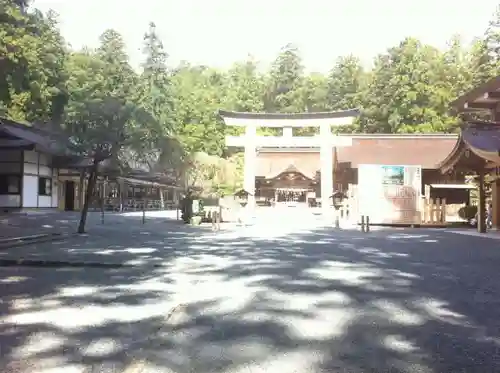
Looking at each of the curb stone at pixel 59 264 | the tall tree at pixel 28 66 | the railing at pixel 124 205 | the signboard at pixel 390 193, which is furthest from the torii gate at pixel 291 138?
the curb stone at pixel 59 264

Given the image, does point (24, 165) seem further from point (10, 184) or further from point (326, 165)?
point (326, 165)

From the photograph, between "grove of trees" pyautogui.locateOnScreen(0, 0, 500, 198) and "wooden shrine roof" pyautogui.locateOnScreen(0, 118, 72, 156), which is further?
"wooden shrine roof" pyautogui.locateOnScreen(0, 118, 72, 156)

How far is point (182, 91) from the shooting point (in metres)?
48.3

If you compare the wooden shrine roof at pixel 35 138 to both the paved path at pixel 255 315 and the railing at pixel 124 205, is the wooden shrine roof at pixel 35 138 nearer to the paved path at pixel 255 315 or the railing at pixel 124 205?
the railing at pixel 124 205

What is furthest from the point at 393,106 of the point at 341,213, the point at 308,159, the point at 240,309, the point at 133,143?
the point at 240,309

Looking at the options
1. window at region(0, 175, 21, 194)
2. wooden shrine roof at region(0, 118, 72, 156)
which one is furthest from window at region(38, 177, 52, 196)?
window at region(0, 175, 21, 194)

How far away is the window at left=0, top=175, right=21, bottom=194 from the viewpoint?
26438mm

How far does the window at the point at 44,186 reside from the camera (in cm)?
2858

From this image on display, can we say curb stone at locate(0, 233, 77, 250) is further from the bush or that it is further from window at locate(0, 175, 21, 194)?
window at locate(0, 175, 21, 194)

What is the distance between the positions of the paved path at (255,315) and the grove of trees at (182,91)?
822 cm

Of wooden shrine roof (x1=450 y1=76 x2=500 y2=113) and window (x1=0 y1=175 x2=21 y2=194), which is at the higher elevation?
wooden shrine roof (x1=450 y1=76 x2=500 y2=113)

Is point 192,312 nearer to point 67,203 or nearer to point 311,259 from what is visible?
point 311,259

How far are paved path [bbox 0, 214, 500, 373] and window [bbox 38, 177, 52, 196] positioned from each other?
20.4 metres

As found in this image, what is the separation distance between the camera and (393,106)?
125 ft
